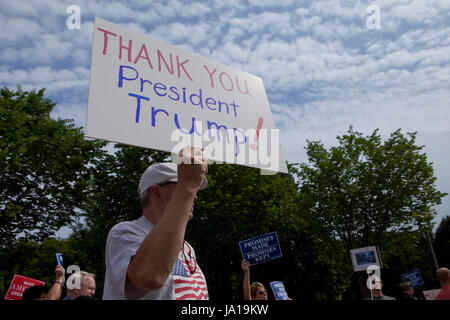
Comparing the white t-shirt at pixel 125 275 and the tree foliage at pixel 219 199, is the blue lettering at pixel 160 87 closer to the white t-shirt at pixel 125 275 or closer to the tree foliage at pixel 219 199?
the white t-shirt at pixel 125 275

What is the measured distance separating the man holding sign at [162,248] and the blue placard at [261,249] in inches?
260

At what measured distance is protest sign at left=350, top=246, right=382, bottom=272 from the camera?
394 inches

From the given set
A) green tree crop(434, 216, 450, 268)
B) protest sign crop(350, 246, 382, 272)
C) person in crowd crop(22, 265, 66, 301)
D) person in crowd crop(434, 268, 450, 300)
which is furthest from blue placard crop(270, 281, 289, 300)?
green tree crop(434, 216, 450, 268)

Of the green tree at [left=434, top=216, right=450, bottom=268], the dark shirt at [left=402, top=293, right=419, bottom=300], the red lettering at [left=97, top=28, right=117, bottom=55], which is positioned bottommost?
the dark shirt at [left=402, top=293, right=419, bottom=300]

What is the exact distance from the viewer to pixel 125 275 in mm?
1229

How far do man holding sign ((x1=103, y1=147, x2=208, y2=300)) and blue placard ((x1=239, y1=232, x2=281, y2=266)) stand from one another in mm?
6608

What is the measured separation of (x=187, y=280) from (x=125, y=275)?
1.36 ft

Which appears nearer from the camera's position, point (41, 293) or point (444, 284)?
point (41, 293)

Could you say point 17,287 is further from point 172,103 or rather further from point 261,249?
point 172,103

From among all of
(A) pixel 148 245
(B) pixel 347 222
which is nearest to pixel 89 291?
(A) pixel 148 245

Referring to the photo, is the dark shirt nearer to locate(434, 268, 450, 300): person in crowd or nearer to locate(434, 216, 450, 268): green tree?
locate(434, 268, 450, 300): person in crowd

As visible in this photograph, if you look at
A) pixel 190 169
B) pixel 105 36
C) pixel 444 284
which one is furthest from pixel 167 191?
pixel 444 284

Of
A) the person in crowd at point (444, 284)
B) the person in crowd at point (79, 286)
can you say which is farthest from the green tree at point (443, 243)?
the person in crowd at point (79, 286)

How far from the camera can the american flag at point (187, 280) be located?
1.52 m
